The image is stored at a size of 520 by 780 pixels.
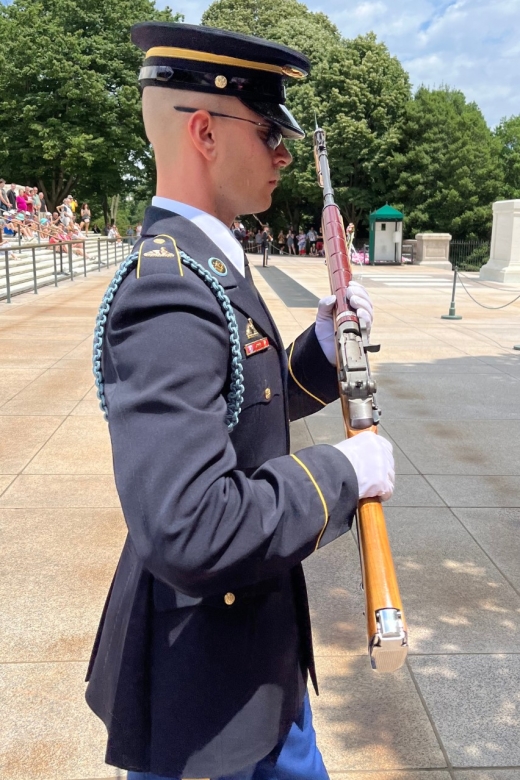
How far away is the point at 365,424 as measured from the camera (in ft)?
4.55

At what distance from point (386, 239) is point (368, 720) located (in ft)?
90.5

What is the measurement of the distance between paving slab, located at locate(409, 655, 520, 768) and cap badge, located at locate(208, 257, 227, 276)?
1.98m

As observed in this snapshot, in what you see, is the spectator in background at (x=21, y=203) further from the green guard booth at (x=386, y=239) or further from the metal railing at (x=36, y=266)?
the green guard booth at (x=386, y=239)

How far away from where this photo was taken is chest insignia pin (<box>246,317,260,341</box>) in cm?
141

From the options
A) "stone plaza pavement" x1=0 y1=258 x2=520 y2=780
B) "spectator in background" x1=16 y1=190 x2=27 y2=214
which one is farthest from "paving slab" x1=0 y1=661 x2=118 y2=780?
"spectator in background" x1=16 y1=190 x2=27 y2=214

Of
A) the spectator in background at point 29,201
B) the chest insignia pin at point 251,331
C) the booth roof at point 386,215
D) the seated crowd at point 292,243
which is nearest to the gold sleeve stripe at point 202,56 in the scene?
the chest insignia pin at point 251,331

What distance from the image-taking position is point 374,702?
2857 millimetres

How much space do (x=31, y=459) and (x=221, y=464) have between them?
461 centimetres

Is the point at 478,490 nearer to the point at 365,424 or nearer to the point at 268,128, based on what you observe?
the point at 365,424

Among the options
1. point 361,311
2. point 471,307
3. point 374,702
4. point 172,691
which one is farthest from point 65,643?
point 471,307

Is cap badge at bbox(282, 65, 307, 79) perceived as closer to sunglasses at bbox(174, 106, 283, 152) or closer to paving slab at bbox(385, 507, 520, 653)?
sunglasses at bbox(174, 106, 283, 152)

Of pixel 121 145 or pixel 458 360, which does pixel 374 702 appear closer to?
pixel 458 360

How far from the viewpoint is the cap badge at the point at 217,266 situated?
1395mm

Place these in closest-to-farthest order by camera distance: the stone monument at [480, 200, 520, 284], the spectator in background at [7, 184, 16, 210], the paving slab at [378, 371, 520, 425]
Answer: the paving slab at [378, 371, 520, 425], the stone monument at [480, 200, 520, 284], the spectator in background at [7, 184, 16, 210]
